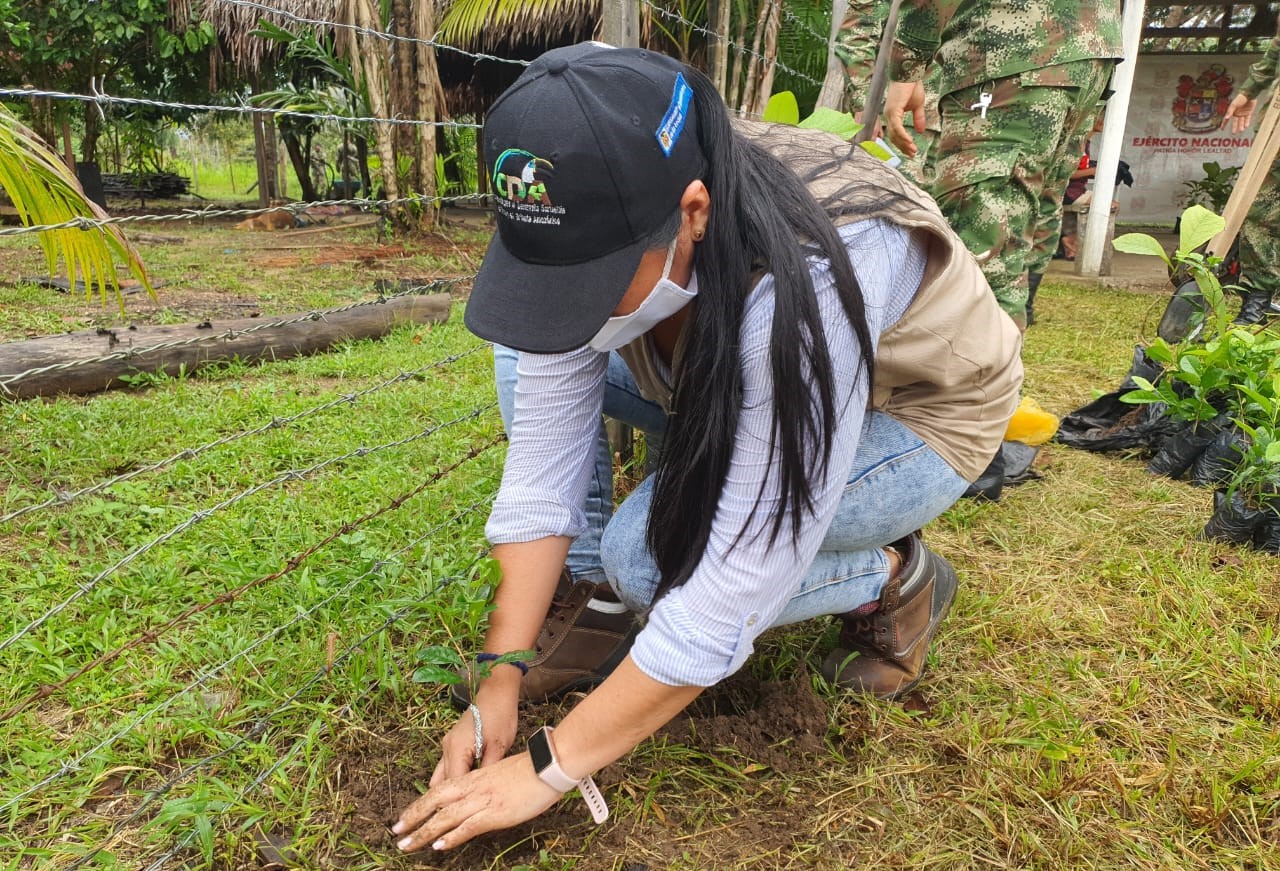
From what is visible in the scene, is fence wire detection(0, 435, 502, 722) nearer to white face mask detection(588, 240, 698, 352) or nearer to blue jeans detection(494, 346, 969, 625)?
blue jeans detection(494, 346, 969, 625)

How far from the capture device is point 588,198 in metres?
0.98

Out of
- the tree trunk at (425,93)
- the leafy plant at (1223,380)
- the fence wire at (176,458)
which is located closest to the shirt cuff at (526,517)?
the fence wire at (176,458)

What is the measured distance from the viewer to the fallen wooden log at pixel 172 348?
315 cm

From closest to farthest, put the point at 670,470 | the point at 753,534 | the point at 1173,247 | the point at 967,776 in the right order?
the point at 753,534, the point at 670,470, the point at 967,776, the point at 1173,247

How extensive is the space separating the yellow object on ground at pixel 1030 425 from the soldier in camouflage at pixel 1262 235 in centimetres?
229

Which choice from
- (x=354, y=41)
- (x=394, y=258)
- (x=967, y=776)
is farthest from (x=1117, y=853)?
(x=354, y=41)

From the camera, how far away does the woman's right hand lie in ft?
4.51

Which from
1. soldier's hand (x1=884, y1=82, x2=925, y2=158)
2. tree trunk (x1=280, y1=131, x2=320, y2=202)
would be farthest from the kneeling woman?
tree trunk (x1=280, y1=131, x2=320, y2=202)

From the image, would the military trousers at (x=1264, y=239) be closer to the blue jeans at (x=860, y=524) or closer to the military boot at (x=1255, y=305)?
the military boot at (x=1255, y=305)

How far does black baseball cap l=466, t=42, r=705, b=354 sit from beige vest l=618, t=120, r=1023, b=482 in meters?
0.25

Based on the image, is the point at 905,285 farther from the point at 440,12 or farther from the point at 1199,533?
the point at 440,12

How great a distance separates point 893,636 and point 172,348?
2.40 m

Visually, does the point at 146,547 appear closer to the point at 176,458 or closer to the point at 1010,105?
the point at 176,458

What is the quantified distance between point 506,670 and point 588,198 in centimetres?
77
